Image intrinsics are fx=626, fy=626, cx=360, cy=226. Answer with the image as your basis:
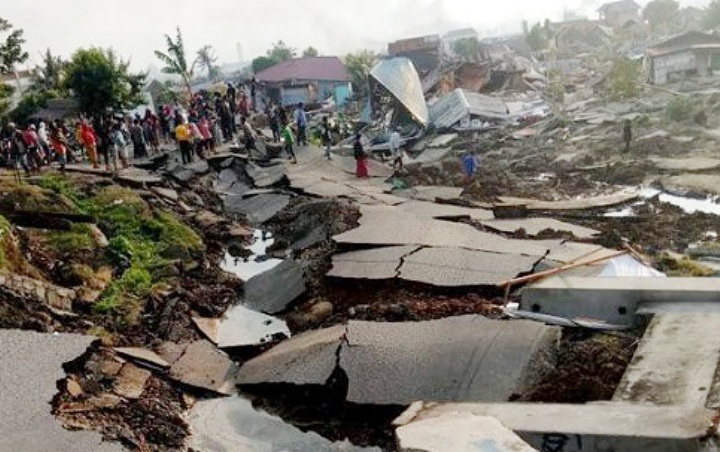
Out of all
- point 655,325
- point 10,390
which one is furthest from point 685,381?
point 10,390

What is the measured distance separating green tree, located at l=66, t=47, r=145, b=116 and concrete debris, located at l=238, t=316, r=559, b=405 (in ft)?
53.2

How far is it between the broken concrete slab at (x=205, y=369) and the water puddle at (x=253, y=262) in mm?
2737

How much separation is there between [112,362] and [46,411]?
118cm

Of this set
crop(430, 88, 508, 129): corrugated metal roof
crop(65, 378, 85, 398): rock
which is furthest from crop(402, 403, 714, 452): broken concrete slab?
crop(430, 88, 508, 129): corrugated metal roof

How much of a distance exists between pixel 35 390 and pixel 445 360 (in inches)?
137

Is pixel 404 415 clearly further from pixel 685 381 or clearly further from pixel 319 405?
pixel 685 381

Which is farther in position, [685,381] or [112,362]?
[112,362]

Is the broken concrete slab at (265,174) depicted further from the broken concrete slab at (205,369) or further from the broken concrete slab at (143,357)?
the broken concrete slab at (143,357)

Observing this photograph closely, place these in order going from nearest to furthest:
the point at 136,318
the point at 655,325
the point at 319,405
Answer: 1. the point at 655,325
2. the point at 319,405
3. the point at 136,318

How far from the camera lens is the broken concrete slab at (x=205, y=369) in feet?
20.9

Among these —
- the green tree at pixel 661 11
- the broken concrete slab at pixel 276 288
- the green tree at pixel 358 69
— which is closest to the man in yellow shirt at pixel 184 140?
the broken concrete slab at pixel 276 288

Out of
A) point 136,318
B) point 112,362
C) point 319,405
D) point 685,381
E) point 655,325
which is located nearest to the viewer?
point 685,381

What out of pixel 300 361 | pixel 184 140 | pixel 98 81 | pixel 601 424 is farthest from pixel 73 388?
pixel 98 81

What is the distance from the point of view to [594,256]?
770 cm
